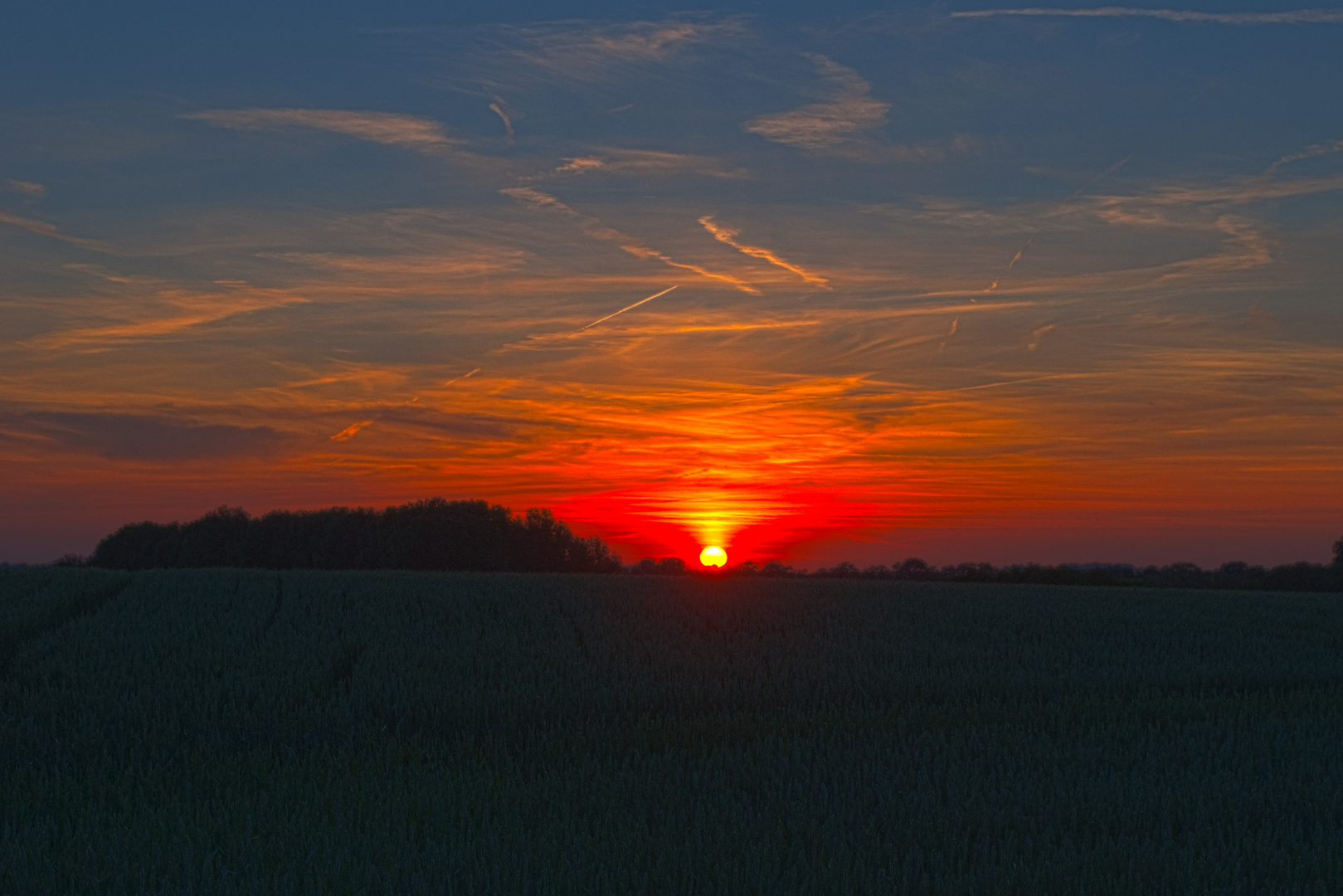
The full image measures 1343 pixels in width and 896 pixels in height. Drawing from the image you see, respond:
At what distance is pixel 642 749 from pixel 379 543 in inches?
1650

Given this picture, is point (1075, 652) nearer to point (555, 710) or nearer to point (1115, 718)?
point (1115, 718)

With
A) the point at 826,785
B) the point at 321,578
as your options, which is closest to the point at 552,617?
the point at 321,578

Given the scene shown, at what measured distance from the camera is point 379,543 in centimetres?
4819

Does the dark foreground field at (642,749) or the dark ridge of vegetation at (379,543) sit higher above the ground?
the dark ridge of vegetation at (379,543)

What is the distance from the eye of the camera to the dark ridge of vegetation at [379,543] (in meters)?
46.9

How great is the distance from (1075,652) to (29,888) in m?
13.8

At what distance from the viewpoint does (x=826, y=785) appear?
7.32 m

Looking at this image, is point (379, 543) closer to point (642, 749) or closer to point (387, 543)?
point (387, 543)

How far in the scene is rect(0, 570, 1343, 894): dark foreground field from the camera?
18.5ft

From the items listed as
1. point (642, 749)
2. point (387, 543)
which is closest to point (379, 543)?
point (387, 543)

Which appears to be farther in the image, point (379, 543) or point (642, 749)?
point (379, 543)

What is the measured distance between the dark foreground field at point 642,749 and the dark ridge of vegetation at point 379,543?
2901cm

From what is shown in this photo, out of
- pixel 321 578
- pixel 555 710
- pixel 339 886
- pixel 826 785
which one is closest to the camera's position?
pixel 339 886

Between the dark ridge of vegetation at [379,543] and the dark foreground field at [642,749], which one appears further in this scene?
the dark ridge of vegetation at [379,543]
